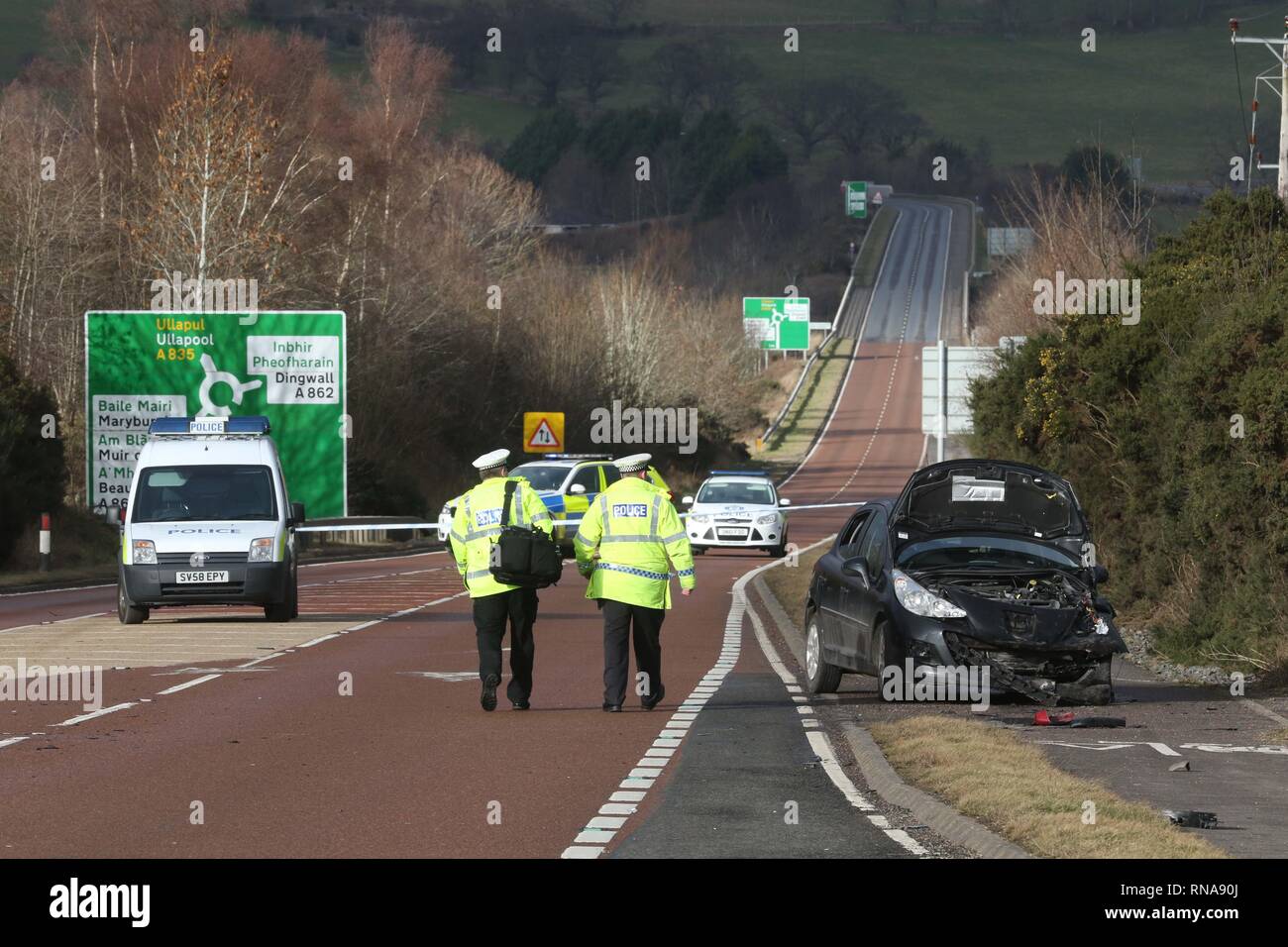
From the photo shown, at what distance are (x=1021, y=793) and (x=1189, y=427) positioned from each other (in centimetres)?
1001

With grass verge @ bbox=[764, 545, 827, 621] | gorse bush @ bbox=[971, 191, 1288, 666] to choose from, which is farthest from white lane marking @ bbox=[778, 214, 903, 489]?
gorse bush @ bbox=[971, 191, 1288, 666]

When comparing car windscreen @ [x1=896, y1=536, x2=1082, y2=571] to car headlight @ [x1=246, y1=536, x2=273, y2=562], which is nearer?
car windscreen @ [x1=896, y1=536, x2=1082, y2=571]

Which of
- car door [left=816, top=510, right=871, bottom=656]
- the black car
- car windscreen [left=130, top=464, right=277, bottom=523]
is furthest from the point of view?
car windscreen [left=130, top=464, right=277, bottom=523]

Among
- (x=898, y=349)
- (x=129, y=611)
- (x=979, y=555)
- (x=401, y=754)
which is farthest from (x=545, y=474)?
(x=898, y=349)

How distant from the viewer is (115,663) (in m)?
19.0

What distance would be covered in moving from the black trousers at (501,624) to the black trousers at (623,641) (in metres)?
0.59

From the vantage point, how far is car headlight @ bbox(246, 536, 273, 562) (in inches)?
928

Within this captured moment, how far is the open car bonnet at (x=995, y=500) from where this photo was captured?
57.7ft

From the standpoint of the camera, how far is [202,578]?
2331cm

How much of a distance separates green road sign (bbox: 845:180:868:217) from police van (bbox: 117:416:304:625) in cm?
13256

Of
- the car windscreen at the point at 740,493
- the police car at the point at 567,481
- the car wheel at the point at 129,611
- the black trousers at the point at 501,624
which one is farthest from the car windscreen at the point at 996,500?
the car windscreen at the point at 740,493

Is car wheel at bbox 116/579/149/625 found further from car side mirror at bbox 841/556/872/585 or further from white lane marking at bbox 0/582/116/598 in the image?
car side mirror at bbox 841/556/872/585

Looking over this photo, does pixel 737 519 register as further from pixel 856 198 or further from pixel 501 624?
pixel 856 198

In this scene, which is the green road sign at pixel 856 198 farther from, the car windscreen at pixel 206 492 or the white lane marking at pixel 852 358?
the car windscreen at pixel 206 492
